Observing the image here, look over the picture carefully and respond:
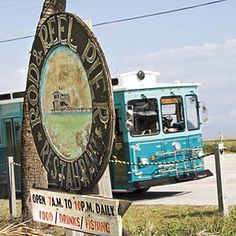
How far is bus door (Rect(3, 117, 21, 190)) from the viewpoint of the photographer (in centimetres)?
1672

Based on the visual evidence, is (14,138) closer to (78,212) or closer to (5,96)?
(5,96)

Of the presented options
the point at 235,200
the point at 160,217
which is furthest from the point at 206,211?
the point at 235,200

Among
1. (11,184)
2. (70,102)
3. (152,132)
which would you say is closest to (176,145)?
(152,132)

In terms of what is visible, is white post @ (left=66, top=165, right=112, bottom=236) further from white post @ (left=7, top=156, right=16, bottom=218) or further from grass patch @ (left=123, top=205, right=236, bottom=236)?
white post @ (left=7, top=156, right=16, bottom=218)

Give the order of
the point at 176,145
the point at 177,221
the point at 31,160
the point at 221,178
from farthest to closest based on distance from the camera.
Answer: the point at 176,145 < the point at 221,178 < the point at 177,221 < the point at 31,160

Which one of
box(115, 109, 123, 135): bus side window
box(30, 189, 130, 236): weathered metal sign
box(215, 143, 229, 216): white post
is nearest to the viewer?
box(30, 189, 130, 236): weathered metal sign

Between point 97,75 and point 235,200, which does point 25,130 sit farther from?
point 235,200

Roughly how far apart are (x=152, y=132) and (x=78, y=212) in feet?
31.9

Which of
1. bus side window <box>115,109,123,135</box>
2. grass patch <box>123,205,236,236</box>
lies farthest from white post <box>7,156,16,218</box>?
bus side window <box>115,109,123,135</box>

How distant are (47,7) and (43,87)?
3.92 metres

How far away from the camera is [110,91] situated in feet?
14.5

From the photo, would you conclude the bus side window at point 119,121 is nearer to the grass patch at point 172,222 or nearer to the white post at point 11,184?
the grass patch at point 172,222

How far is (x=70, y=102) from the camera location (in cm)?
498

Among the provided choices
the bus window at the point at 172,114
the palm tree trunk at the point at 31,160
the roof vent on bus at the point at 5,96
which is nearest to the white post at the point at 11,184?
the palm tree trunk at the point at 31,160
